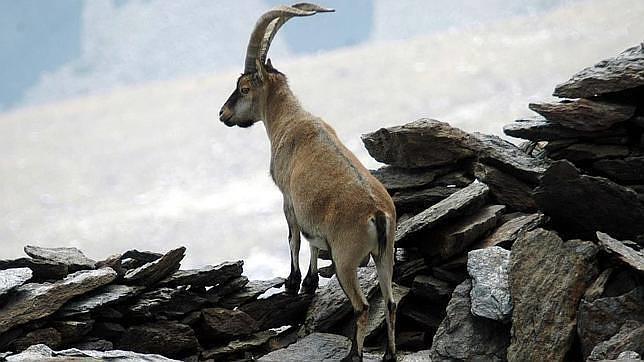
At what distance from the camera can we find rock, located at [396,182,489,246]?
6.40 metres

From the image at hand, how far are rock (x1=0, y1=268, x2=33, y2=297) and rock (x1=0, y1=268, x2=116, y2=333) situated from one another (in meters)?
0.08

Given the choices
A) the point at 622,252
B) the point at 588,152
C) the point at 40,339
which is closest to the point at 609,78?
the point at 588,152

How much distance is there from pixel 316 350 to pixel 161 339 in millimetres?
1169

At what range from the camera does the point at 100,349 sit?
5875 millimetres

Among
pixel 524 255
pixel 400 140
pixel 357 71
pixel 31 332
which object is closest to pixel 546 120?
pixel 400 140

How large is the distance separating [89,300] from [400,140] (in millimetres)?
2827

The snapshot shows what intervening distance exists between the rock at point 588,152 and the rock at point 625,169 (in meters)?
0.06

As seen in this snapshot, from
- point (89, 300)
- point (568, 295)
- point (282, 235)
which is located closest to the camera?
point (568, 295)

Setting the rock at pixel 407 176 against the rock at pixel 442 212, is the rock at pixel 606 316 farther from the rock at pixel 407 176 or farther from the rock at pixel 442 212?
the rock at pixel 407 176

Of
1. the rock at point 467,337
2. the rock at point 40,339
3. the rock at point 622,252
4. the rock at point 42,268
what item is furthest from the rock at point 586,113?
the rock at point 40,339

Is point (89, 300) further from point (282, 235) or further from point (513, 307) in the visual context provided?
point (282, 235)

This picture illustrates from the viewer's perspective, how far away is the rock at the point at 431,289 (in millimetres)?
6328

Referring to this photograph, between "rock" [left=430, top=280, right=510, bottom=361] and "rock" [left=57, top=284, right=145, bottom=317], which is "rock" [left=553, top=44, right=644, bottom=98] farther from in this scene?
"rock" [left=57, top=284, right=145, bottom=317]

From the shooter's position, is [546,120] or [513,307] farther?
[546,120]
